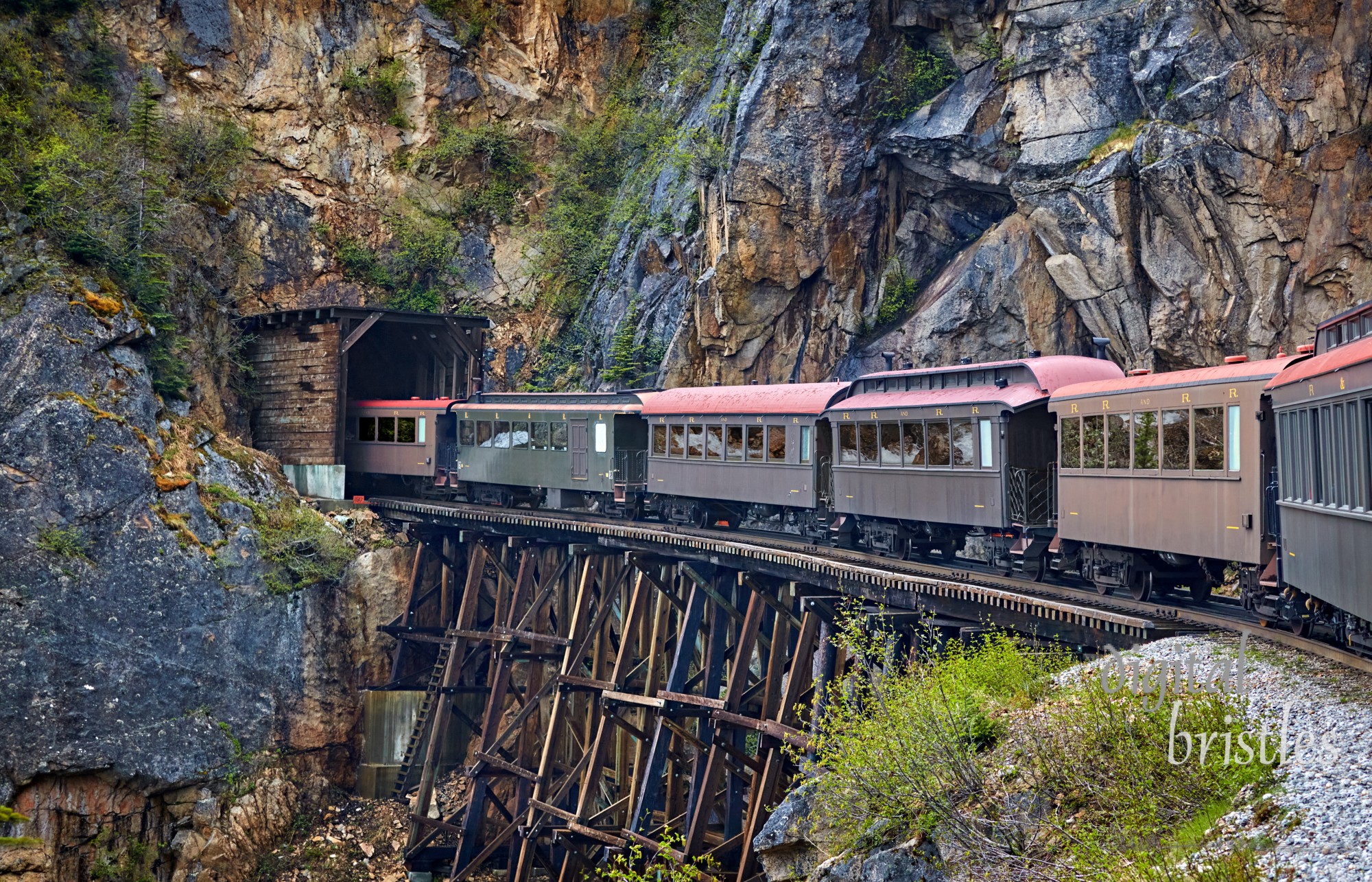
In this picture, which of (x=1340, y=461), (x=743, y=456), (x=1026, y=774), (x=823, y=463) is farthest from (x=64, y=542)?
(x=1340, y=461)

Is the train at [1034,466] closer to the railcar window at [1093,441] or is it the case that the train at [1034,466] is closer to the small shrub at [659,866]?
the railcar window at [1093,441]

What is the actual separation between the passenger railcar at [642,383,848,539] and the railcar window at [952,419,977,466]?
3.14 metres

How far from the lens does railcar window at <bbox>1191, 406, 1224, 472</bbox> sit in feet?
38.5

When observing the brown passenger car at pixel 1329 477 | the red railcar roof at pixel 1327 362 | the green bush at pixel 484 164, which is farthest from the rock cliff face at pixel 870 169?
the brown passenger car at pixel 1329 477

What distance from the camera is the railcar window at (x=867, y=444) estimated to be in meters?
17.4

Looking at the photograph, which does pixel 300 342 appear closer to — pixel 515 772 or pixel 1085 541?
pixel 515 772

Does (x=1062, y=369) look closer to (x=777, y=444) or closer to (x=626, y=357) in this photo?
(x=777, y=444)

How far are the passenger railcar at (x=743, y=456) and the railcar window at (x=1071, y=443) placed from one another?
485cm

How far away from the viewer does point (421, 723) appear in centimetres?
Answer: 2350

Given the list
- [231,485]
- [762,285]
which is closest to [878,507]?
[762,285]

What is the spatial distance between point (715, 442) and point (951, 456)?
5792 mm

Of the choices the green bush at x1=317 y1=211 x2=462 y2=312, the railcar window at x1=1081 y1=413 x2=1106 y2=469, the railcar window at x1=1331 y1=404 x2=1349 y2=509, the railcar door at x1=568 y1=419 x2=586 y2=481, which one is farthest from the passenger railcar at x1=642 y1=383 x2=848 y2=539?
the green bush at x1=317 y1=211 x2=462 y2=312

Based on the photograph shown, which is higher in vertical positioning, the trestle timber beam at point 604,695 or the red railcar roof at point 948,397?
the red railcar roof at point 948,397

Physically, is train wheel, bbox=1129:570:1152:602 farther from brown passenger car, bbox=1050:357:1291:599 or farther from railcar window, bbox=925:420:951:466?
railcar window, bbox=925:420:951:466
